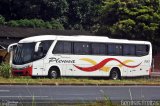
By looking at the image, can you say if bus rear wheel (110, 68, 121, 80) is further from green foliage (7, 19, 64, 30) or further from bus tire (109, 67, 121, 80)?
green foliage (7, 19, 64, 30)

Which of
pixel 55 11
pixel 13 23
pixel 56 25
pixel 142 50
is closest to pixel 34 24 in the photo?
pixel 13 23

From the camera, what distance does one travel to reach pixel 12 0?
58438 mm

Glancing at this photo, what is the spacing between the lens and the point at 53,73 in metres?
31.6

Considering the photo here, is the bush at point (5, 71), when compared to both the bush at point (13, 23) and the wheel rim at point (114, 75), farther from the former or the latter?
the bush at point (13, 23)

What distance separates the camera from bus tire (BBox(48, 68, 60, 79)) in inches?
1233

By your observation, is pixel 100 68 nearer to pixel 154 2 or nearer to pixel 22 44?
pixel 22 44

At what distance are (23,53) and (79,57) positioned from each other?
11.9ft

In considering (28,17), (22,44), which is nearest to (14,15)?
(28,17)

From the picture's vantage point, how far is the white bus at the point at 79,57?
31406 millimetres

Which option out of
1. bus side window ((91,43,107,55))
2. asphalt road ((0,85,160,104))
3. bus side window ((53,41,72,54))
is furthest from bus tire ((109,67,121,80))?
asphalt road ((0,85,160,104))

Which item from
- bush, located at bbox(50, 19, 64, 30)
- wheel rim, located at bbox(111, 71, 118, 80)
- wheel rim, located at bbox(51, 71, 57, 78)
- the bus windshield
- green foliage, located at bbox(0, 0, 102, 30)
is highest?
green foliage, located at bbox(0, 0, 102, 30)

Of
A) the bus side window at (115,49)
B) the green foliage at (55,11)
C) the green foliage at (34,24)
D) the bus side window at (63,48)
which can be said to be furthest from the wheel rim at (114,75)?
the green foliage at (55,11)

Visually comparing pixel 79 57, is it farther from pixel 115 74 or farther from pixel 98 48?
pixel 115 74

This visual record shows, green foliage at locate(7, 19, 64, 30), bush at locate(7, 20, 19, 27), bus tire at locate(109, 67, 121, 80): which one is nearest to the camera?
bus tire at locate(109, 67, 121, 80)
